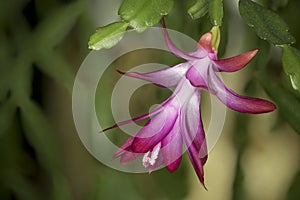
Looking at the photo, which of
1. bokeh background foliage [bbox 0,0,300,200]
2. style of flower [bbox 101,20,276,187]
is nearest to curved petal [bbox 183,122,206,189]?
style of flower [bbox 101,20,276,187]

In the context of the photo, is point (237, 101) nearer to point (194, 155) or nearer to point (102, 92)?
point (194, 155)

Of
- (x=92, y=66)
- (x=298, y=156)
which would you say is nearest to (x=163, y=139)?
(x=92, y=66)

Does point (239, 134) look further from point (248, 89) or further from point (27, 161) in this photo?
point (27, 161)

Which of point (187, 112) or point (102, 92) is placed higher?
point (187, 112)

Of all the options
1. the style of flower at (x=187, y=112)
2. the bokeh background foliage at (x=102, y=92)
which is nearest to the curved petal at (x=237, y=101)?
the style of flower at (x=187, y=112)

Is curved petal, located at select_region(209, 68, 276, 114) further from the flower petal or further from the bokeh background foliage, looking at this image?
the bokeh background foliage

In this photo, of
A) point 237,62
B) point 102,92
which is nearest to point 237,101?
point 237,62

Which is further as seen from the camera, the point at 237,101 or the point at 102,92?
the point at 102,92

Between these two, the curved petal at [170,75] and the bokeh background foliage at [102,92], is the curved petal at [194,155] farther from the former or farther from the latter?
the bokeh background foliage at [102,92]
